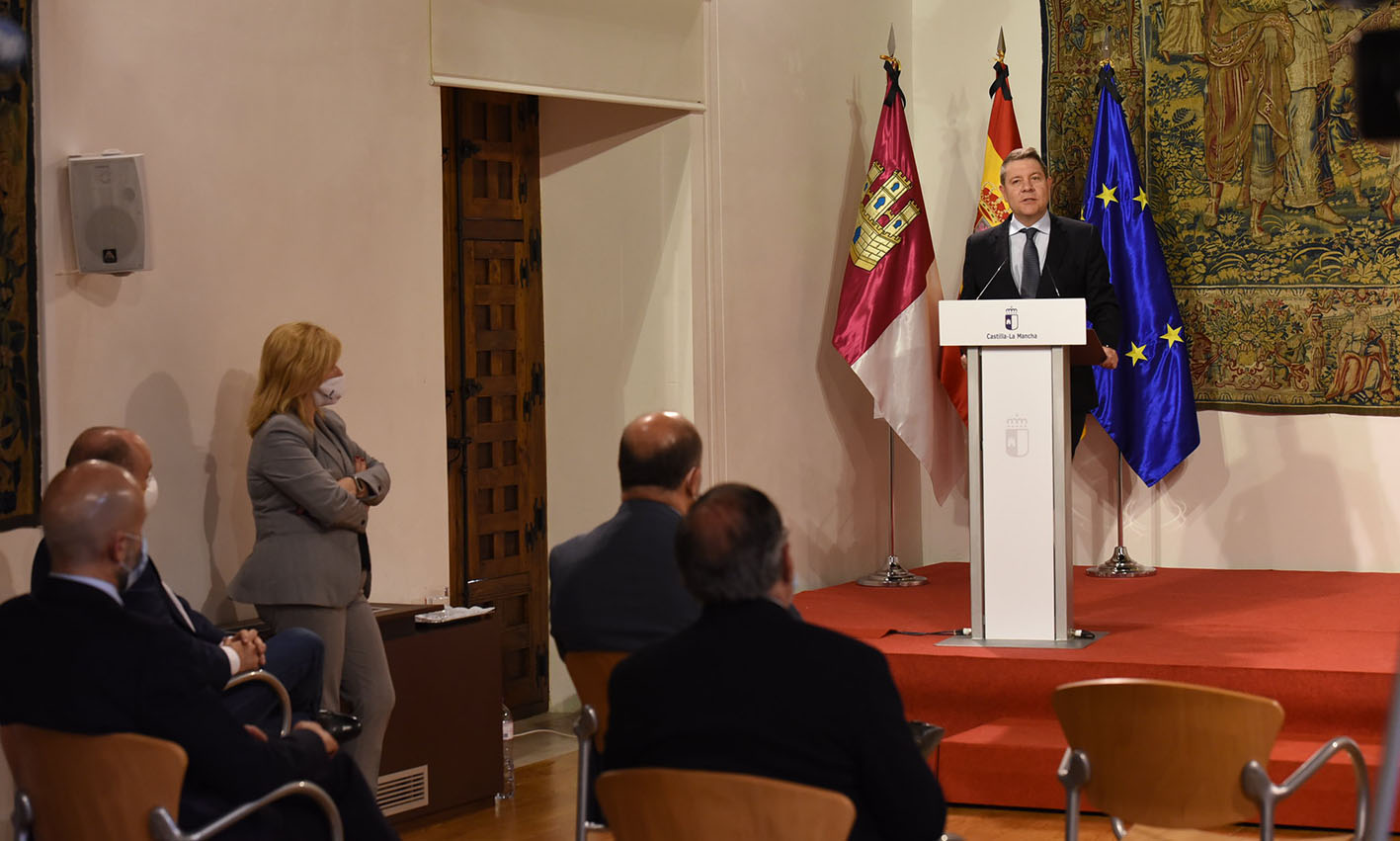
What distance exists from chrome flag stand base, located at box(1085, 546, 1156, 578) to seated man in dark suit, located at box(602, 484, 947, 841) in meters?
5.21

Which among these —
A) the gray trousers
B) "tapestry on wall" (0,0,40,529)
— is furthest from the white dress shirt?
"tapestry on wall" (0,0,40,529)

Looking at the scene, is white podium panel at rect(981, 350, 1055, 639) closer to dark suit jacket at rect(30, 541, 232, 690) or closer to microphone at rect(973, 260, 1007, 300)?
microphone at rect(973, 260, 1007, 300)

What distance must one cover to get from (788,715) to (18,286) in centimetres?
299

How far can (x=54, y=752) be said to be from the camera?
10.2ft

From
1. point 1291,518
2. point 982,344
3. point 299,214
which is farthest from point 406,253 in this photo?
point 1291,518

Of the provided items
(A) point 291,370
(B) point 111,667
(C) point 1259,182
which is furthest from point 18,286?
(C) point 1259,182

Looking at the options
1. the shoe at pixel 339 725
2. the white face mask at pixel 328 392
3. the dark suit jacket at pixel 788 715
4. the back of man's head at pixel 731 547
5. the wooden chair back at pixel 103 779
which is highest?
the white face mask at pixel 328 392

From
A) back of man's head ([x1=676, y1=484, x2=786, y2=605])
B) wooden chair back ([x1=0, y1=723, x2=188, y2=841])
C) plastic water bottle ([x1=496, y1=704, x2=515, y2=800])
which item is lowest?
plastic water bottle ([x1=496, y1=704, x2=515, y2=800])

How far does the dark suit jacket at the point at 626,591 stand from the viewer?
3564 millimetres

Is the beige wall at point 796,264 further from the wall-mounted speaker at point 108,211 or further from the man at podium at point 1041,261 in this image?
the wall-mounted speaker at point 108,211

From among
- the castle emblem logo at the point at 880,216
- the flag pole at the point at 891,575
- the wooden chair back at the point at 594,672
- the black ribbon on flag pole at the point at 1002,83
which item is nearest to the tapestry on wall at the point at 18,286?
the wooden chair back at the point at 594,672

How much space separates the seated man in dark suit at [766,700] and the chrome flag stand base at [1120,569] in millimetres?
5212

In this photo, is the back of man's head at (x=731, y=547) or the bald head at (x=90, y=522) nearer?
the back of man's head at (x=731, y=547)

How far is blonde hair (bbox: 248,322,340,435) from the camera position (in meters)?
4.73
